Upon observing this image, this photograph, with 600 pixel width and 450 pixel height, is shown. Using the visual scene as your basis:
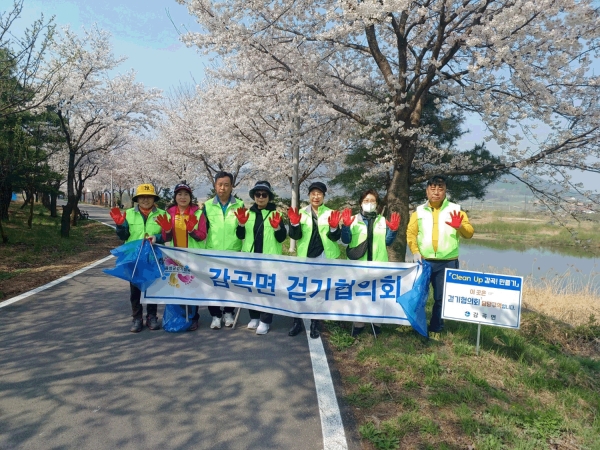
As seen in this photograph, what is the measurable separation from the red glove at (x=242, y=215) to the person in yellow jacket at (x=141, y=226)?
1038 mm

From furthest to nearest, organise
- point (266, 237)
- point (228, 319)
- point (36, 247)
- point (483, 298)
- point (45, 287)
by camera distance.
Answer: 1. point (36, 247)
2. point (45, 287)
3. point (228, 319)
4. point (266, 237)
5. point (483, 298)

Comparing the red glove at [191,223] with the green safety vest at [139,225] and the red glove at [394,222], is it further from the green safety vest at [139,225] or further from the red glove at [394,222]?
the red glove at [394,222]

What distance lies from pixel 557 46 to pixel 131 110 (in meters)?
17.6

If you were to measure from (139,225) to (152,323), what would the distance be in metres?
1.25

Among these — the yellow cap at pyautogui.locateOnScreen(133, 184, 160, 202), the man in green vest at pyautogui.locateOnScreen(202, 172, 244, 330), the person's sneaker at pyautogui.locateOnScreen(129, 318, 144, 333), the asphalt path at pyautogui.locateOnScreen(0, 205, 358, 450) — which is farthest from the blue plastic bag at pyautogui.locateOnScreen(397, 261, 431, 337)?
the yellow cap at pyautogui.locateOnScreen(133, 184, 160, 202)

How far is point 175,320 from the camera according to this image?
5160mm

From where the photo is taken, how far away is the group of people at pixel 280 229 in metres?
4.89

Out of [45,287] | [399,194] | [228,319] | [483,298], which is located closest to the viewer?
[483,298]

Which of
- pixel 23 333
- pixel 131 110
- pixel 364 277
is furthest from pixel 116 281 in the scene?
pixel 131 110

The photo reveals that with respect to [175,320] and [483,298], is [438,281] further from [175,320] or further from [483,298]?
[175,320]

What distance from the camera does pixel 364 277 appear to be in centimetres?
504

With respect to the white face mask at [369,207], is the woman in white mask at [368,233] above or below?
below

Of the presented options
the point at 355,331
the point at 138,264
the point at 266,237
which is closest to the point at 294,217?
the point at 266,237

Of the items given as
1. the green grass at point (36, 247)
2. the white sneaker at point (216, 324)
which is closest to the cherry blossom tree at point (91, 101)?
the green grass at point (36, 247)
